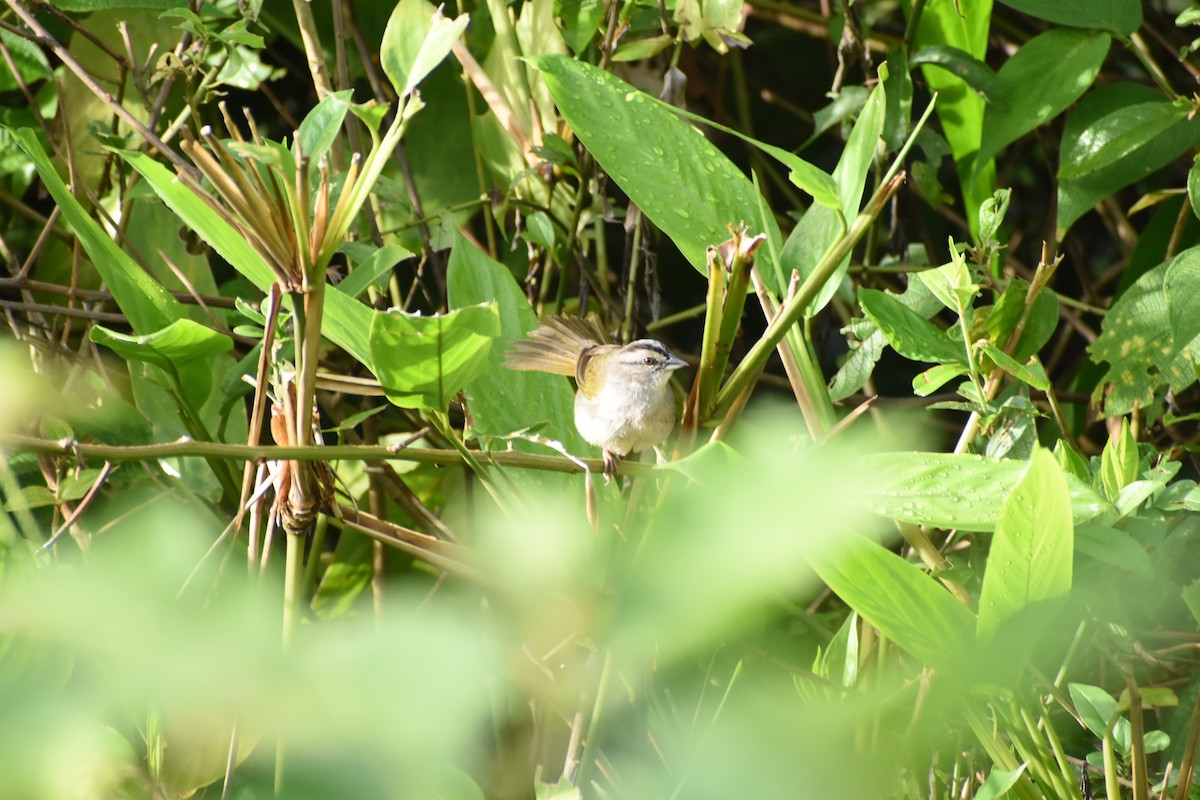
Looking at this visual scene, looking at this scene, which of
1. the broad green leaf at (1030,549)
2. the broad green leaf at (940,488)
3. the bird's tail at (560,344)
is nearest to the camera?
the broad green leaf at (1030,549)

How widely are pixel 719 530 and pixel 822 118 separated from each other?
4.45ft

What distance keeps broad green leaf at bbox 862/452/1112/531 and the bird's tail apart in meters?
0.64

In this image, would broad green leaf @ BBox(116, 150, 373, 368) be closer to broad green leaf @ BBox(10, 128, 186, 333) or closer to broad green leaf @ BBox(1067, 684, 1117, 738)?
broad green leaf @ BBox(10, 128, 186, 333)

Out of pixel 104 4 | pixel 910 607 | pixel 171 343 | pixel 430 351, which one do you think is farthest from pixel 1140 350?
pixel 104 4

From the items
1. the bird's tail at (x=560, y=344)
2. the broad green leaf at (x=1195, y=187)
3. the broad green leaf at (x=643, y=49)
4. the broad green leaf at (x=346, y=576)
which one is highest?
the broad green leaf at (x=643, y=49)

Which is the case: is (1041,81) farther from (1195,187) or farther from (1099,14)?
(1195,187)

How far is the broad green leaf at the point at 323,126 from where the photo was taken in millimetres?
639

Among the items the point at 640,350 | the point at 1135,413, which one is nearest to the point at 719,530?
the point at 1135,413

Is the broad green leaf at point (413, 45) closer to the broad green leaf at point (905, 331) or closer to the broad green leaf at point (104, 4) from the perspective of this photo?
the broad green leaf at point (905, 331)

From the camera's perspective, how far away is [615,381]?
4.99 feet

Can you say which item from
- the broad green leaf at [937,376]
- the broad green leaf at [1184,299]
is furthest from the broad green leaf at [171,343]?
the broad green leaf at [1184,299]

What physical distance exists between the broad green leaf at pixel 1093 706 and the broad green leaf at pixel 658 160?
1.36 feet

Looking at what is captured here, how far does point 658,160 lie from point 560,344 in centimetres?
44

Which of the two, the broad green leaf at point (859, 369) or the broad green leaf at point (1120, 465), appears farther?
the broad green leaf at point (859, 369)
